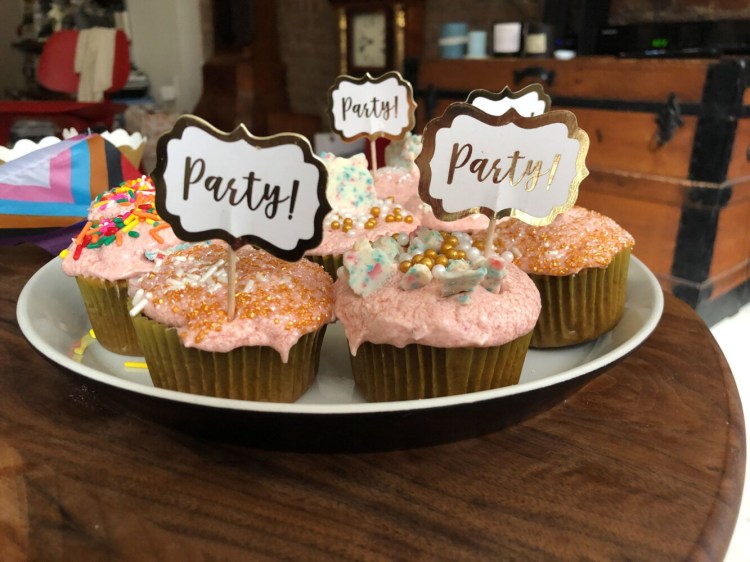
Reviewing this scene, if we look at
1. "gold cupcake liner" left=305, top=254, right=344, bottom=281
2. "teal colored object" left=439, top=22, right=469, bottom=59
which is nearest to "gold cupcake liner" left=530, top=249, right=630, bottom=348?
"gold cupcake liner" left=305, top=254, right=344, bottom=281

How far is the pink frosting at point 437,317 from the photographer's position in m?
0.99

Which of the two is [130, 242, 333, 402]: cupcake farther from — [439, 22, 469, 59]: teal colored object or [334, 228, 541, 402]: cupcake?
[439, 22, 469, 59]: teal colored object

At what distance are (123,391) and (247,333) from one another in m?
0.23

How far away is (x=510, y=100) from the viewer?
1.42m

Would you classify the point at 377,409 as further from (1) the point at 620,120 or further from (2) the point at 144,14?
(2) the point at 144,14

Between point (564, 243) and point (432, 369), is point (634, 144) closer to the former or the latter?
point (564, 243)

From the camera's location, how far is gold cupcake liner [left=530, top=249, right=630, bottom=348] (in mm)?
1309

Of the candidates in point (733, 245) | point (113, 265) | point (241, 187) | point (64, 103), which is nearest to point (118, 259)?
point (113, 265)

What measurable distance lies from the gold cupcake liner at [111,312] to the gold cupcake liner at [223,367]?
0.22 m

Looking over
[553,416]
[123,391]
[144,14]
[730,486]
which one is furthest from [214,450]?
[144,14]

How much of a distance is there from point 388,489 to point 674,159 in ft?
7.34

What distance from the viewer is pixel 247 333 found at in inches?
39.5

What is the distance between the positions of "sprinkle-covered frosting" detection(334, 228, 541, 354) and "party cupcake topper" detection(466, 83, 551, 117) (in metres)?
0.44

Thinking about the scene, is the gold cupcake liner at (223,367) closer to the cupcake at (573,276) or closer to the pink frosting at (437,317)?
Result: the pink frosting at (437,317)
